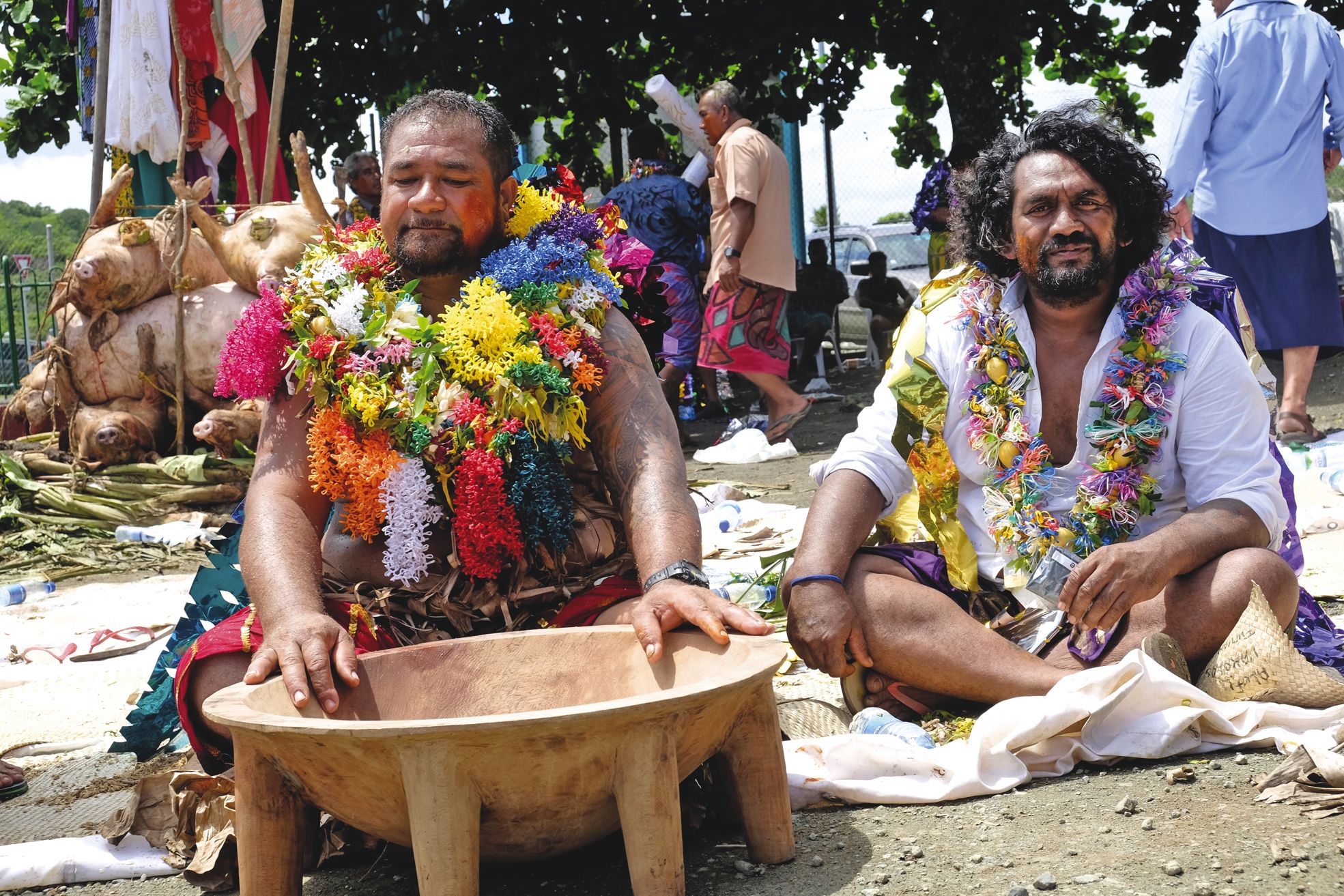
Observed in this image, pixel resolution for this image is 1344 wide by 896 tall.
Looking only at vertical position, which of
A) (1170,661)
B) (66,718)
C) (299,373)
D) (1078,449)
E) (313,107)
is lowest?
(66,718)

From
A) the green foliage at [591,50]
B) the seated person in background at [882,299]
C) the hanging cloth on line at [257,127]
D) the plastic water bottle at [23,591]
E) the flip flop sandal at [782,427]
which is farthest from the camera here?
the seated person in background at [882,299]

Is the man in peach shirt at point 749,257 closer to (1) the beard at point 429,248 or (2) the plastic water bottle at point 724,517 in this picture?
(2) the plastic water bottle at point 724,517

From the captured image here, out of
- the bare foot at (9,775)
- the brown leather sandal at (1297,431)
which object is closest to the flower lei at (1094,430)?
the bare foot at (9,775)

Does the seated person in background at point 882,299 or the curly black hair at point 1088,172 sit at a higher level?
the curly black hair at point 1088,172

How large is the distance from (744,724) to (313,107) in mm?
10375

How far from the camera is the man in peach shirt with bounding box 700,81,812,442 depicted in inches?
325

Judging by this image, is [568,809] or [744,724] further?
[744,724]

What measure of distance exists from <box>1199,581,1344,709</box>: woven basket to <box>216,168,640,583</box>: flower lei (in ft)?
4.94

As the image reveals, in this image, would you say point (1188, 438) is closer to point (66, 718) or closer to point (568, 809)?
point (568, 809)

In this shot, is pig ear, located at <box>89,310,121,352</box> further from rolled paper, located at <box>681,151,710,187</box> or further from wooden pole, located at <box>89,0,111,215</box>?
rolled paper, located at <box>681,151,710,187</box>

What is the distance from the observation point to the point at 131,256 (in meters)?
7.34

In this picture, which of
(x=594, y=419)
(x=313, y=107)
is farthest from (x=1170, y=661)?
(x=313, y=107)

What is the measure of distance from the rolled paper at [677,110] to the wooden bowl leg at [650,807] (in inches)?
311

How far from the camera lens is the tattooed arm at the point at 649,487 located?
2467 mm
